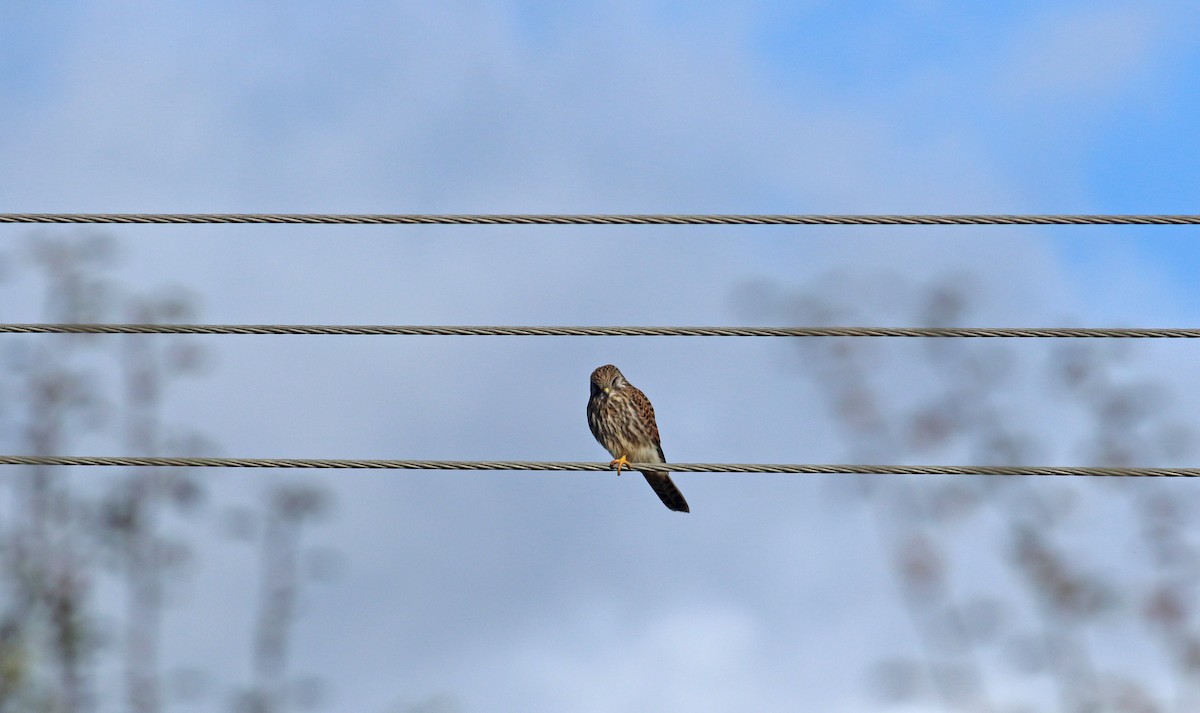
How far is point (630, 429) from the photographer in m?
11.2

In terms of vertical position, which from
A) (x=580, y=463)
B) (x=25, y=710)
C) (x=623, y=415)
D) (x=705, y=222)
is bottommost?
(x=25, y=710)

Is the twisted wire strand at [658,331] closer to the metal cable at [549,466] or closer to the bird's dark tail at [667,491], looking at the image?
the metal cable at [549,466]

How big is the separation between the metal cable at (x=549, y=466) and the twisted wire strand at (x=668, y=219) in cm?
95

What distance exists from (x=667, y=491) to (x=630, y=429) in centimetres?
46

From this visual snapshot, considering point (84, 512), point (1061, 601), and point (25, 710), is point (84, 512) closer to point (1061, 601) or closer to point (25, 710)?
point (25, 710)

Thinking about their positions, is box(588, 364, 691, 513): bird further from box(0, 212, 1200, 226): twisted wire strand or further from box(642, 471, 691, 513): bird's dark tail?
box(0, 212, 1200, 226): twisted wire strand

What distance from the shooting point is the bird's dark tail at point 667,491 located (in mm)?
11195

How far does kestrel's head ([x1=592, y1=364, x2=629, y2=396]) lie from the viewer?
11547 mm

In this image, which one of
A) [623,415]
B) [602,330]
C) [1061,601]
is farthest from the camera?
[623,415]

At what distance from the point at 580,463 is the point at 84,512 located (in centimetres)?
236

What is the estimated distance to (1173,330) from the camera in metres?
7.00

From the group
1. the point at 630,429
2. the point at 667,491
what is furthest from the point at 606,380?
the point at 667,491

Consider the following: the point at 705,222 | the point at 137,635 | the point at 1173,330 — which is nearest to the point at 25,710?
the point at 137,635

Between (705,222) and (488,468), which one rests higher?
(705,222)
